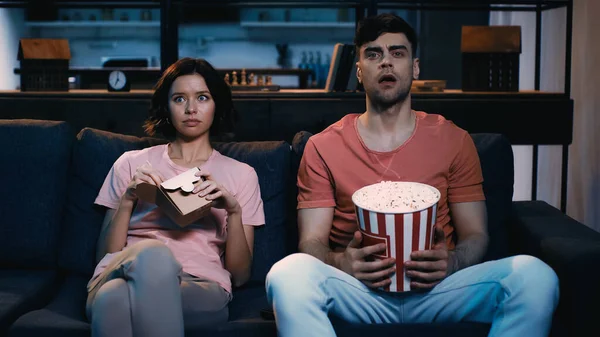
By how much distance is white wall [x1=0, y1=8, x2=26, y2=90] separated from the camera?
Answer: 6.02 m

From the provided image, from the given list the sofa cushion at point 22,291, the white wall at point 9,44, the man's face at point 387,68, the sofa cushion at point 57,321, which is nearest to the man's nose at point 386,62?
the man's face at point 387,68

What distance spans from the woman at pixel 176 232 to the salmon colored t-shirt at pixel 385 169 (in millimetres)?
218

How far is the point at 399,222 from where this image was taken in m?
1.55

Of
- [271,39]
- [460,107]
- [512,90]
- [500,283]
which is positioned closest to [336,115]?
[460,107]

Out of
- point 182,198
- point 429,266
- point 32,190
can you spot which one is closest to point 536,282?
point 429,266

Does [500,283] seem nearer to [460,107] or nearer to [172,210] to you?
[172,210]

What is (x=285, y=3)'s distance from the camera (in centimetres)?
368

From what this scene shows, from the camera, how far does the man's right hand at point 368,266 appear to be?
Result: 1.61 m

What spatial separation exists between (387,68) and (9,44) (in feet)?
16.5

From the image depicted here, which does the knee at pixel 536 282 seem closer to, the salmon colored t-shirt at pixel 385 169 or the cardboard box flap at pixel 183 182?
the salmon colored t-shirt at pixel 385 169

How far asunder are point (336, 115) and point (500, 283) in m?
1.76

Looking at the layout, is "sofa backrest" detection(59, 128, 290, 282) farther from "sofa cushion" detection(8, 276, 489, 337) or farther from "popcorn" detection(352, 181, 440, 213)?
"popcorn" detection(352, 181, 440, 213)

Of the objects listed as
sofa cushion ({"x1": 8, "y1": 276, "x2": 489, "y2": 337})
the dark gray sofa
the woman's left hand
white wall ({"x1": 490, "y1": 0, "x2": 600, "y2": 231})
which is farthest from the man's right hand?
white wall ({"x1": 490, "y1": 0, "x2": 600, "y2": 231})

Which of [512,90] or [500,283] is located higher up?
[512,90]
